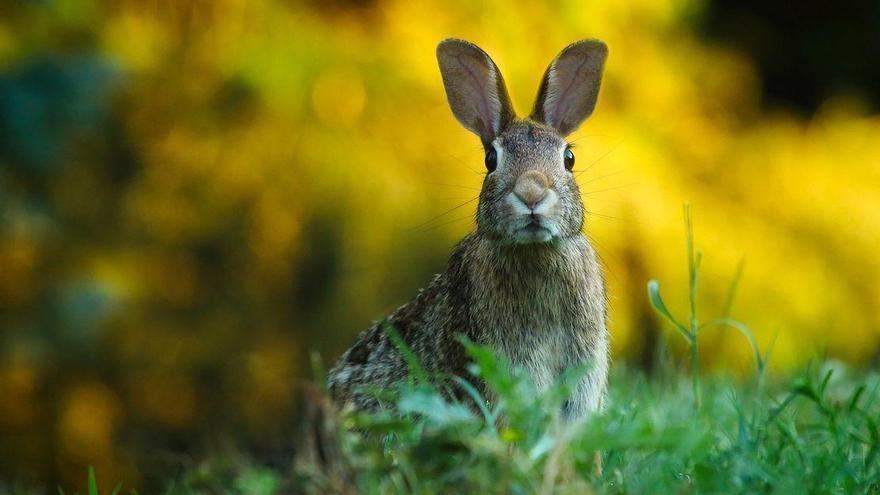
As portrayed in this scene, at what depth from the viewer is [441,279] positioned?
3484mm

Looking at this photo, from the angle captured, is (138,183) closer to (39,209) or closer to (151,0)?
(39,209)

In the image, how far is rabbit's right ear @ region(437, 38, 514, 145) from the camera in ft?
11.0

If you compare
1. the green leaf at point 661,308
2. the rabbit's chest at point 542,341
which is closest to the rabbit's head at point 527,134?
the rabbit's chest at point 542,341

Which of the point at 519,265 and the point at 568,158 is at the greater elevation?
the point at 568,158

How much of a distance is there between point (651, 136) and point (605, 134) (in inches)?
12.2

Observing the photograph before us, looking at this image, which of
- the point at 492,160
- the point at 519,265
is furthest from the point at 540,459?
the point at 492,160

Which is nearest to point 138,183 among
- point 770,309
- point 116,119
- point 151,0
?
point 116,119

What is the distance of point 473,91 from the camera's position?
3393 mm

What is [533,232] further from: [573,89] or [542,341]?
[573,89]

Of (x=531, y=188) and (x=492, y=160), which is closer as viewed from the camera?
(x=531, y=188)

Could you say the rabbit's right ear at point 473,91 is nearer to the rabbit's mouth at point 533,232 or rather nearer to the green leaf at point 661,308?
the rabbit's mouth at point 533,232

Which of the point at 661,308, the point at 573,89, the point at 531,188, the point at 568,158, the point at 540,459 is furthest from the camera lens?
the point at 573,89

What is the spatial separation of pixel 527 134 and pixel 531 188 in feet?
1.08

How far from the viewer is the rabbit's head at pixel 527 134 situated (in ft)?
9.84
